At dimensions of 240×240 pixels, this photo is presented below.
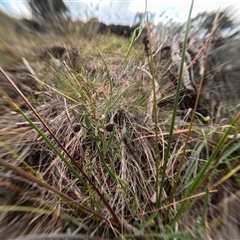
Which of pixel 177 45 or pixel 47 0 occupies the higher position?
pixel 47 0

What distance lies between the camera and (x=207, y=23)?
1321 mm

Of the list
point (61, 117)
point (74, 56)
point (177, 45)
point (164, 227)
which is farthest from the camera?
point (74, 56)

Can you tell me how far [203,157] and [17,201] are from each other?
594 millimetres

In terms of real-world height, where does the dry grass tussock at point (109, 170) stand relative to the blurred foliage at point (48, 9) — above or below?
below

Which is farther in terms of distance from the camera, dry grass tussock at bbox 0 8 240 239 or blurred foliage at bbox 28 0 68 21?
blurred foliage at bbox 28 0 68 21

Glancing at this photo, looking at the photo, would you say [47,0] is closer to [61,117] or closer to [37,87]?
[37,87]

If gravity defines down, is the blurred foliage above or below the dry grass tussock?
above

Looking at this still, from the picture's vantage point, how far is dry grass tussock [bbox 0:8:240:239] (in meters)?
0.60

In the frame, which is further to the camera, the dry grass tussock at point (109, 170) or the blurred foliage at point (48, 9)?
the blurred foliage at point (48, 9)

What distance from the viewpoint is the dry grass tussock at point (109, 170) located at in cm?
60

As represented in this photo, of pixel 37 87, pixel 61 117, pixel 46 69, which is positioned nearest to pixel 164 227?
pixel 61 117

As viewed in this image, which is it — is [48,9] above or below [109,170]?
above

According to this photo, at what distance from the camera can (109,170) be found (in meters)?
0.58

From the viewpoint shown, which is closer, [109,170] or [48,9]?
[109,170]
